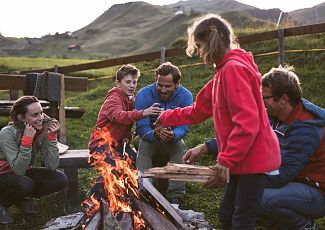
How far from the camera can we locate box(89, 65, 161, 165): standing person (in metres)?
6.01

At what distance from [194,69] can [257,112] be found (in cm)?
1369

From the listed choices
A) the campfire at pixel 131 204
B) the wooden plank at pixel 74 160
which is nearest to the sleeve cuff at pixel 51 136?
the wooden plank at pixel 74 160

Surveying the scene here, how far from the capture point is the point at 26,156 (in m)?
5.39

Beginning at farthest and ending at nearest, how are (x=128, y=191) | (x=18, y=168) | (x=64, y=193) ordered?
(x=64, y=193), (x=18, y=168), (x=128, y=191)

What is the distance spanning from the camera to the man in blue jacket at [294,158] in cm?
414

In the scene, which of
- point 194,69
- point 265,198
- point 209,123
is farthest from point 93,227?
point 194,69

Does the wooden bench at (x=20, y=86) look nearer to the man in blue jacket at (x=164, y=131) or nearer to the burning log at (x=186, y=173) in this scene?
the man in blue jacket at (x=164, y=131)

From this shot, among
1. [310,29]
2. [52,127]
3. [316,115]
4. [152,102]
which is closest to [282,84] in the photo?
[316,115]

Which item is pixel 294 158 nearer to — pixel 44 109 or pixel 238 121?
pixel 238 121

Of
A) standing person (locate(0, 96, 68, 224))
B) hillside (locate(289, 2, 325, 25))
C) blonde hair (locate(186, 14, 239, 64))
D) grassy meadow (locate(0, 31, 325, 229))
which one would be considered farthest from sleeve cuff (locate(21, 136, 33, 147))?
hillside (locate(289, 2, 325, 25))

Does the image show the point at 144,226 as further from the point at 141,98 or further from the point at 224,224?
the point at 141,98

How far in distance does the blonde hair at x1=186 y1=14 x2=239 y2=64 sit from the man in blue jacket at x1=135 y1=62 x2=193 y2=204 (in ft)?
7.28

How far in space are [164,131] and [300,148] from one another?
2150 mm

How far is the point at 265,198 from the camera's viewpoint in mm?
4188
